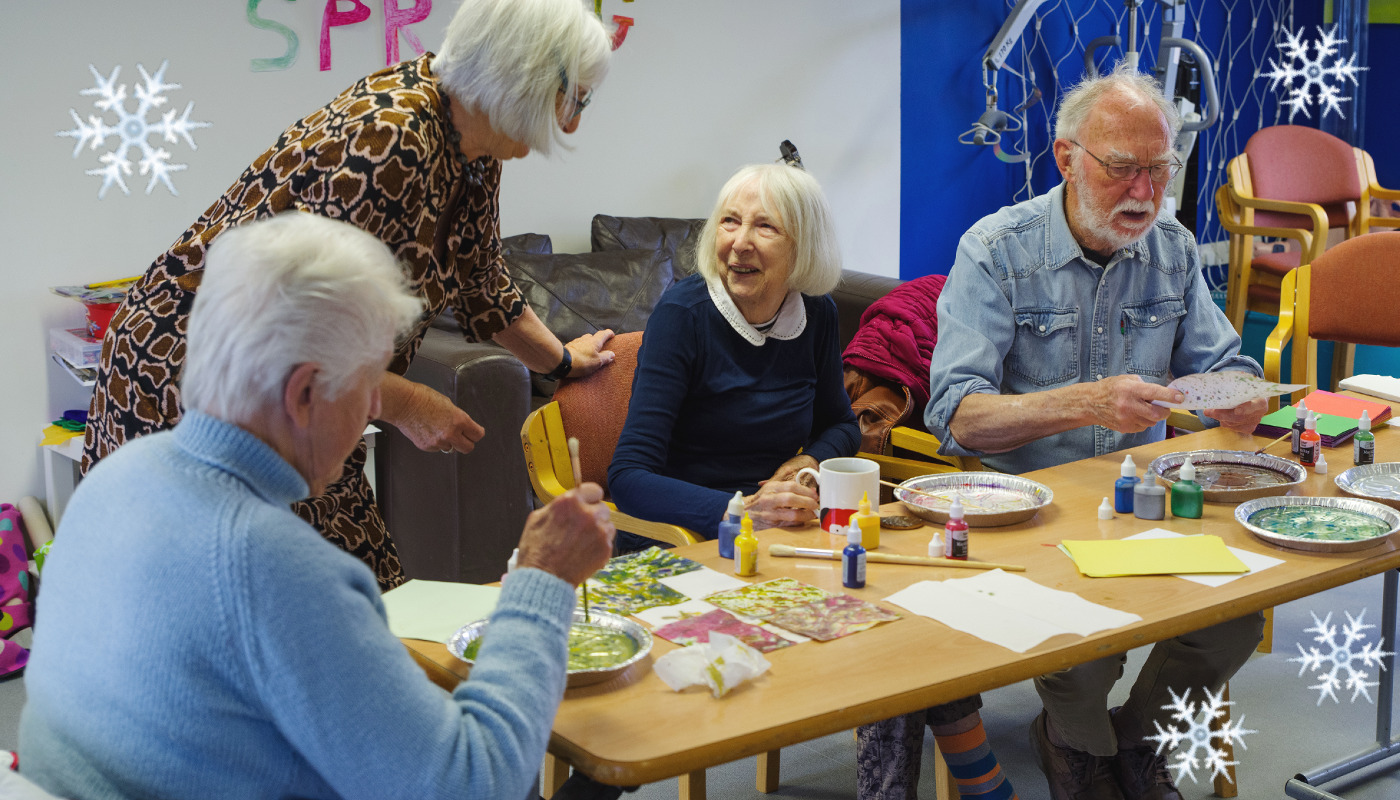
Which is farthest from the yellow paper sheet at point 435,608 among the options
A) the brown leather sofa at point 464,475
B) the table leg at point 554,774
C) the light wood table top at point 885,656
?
the brown leather sofa at point 464,475

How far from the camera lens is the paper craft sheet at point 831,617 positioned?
5.01 feet

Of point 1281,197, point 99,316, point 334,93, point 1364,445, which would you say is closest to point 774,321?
point 1364,445

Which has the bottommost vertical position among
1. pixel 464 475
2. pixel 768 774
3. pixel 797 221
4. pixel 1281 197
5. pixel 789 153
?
pixel 768 774

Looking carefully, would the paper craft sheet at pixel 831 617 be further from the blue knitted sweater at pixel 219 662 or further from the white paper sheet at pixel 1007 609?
the blue knitted sweater at pixel 219 662

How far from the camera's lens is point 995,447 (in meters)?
2.39

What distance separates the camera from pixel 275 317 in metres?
1.08

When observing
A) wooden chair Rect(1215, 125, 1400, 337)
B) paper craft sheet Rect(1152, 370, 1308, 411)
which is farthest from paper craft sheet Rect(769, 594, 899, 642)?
wooden chair Rect(1215, 125, 1400, 337)

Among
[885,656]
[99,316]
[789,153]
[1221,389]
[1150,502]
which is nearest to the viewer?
[885,656]

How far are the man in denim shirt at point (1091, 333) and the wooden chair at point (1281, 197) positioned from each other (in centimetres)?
340

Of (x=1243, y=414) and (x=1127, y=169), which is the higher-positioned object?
(x=1127, y=169)

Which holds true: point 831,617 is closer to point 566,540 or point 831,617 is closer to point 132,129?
point 566,540

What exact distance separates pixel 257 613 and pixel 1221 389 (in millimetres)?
1924

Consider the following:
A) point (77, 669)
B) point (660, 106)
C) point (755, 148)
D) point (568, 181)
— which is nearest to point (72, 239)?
point (568, 181)

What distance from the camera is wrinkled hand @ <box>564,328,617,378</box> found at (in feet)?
8.39
